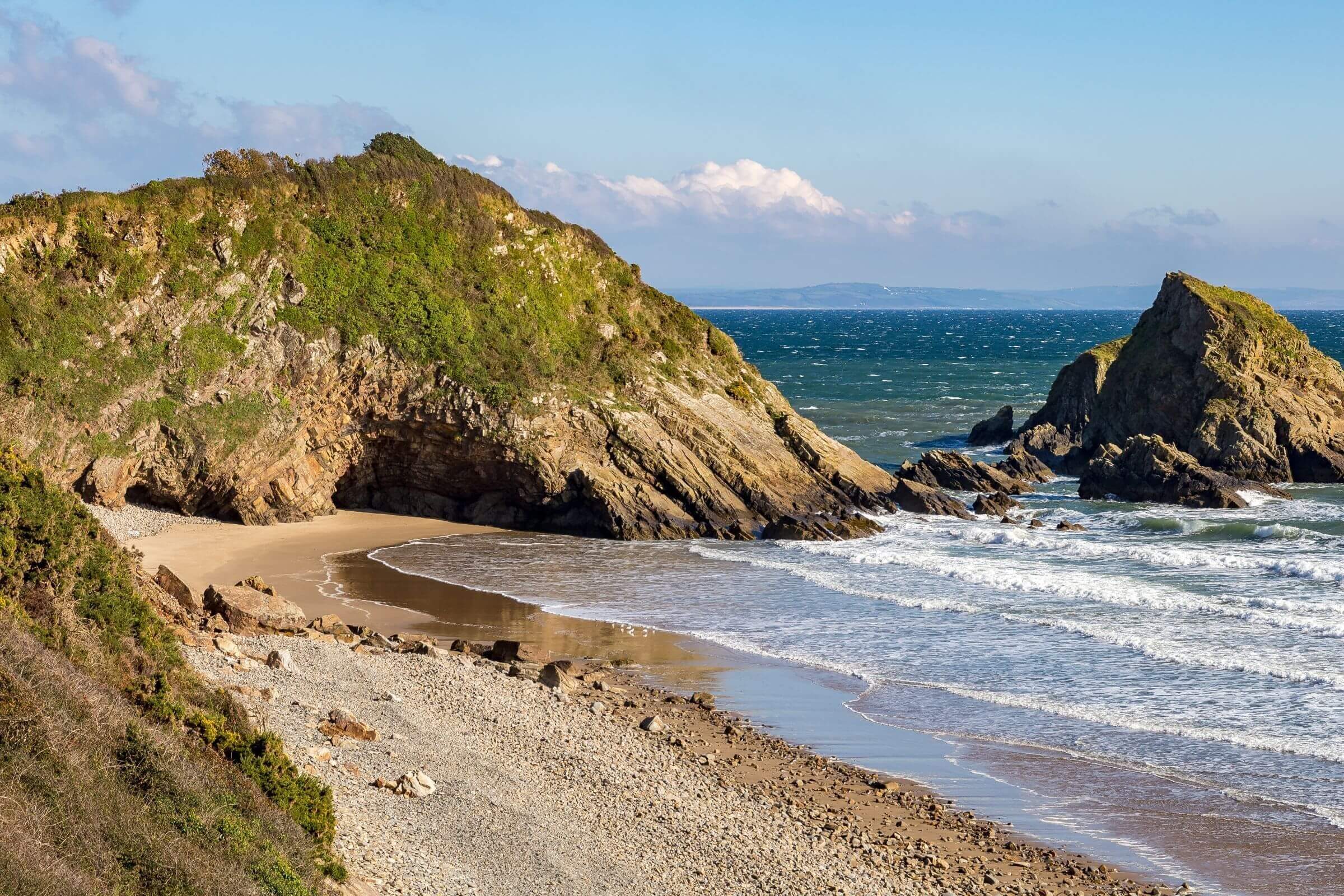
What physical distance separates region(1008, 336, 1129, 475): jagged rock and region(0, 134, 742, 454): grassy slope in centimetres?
1848

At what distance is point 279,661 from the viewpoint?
19422 millimetres

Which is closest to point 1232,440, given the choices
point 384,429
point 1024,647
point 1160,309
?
point 1160,309

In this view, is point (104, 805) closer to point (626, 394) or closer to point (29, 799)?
point (29, 799)

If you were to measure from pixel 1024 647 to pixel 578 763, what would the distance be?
38.9 ft

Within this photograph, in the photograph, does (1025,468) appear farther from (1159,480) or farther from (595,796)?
(595,796)

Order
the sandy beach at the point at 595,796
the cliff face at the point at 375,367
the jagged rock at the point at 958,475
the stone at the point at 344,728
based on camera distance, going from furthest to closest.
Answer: the jagged rock at the point at 958,475 → the cliff face at the point at 375,367 → the stone at the point at 344,728 → the sandy beach at the point at 595,796

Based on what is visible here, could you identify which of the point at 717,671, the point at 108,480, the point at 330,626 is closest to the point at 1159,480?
the point at 717,671

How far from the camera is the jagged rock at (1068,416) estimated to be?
184 feet

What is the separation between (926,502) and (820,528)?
5.99 meters

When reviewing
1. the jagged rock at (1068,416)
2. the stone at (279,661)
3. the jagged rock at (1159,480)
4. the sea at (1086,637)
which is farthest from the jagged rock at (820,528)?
the stone at (279,661)

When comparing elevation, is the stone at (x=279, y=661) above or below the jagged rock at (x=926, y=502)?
below

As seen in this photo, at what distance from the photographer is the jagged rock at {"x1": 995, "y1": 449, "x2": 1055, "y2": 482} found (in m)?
52.0

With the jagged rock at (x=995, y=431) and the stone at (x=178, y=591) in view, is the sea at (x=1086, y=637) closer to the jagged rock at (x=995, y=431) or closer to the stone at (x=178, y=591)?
the stone at (x=178, y=591)

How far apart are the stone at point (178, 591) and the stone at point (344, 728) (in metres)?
5.77
